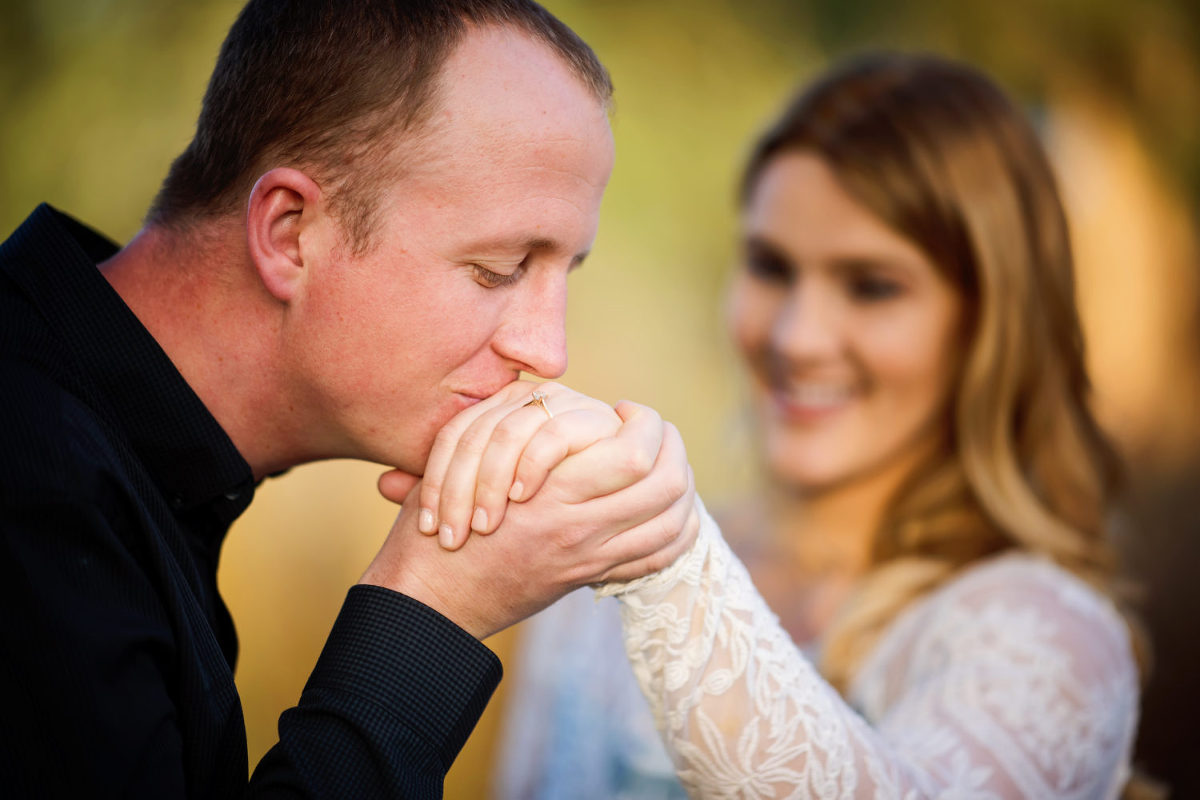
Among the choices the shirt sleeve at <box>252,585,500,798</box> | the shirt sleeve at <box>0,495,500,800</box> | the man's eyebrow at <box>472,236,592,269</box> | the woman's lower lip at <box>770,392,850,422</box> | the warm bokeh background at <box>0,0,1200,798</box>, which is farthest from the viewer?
the warm bokeh background at <box>0,0,1200,798</box>

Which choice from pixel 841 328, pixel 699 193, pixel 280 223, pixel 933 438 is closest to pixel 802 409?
pixel 841 328

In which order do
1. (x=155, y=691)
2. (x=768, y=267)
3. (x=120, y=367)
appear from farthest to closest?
(x=768, y=267) < (x=120, y=367) < (x=155, y=691)

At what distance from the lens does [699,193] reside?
5176mm

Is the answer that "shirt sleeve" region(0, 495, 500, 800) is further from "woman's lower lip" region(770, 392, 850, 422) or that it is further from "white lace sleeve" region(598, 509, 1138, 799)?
"woman's lower lip" region(770, 392, 850, 422)

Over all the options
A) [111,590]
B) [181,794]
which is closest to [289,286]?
[111,590]

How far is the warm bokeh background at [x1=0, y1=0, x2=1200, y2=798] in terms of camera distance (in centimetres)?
407

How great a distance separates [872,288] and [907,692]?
1168mm

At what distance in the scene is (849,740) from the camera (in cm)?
154

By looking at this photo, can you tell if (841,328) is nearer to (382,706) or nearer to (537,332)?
(537,332)

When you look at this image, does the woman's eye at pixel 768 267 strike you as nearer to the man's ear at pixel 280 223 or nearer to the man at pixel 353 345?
the man at pixel 353 345

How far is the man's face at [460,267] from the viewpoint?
4.51 feet

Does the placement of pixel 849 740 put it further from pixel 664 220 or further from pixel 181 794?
pixel 664 220

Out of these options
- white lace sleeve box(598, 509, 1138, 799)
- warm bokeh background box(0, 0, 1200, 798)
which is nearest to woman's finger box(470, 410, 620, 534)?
white lace sleeve box(598, 509, 1138, 799)

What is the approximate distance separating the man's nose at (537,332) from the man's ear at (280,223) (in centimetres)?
33
